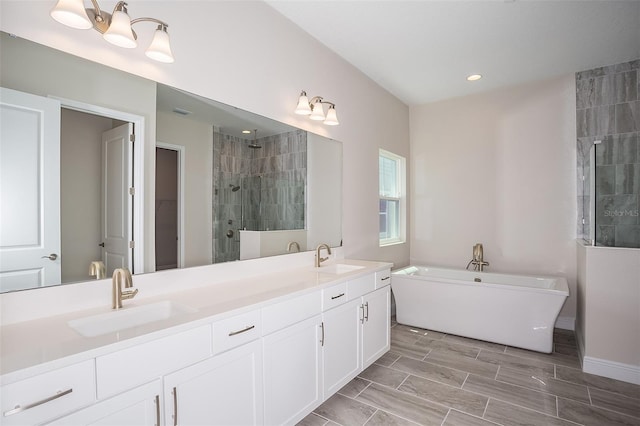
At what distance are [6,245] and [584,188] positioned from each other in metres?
4.70

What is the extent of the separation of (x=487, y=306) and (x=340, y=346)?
6.07 ft

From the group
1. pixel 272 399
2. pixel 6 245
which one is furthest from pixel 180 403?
pixel 6 245

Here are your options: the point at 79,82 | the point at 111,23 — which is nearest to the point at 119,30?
the point at 111,23

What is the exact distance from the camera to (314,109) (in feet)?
8.87

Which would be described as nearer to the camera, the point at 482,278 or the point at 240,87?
the point at 240,87

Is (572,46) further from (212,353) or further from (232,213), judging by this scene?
(212,353)

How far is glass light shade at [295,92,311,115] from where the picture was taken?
8.39 ft

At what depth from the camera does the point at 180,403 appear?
4.18 ft

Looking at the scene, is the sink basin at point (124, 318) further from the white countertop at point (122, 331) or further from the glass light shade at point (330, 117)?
the glass light shade at point (330, 117)

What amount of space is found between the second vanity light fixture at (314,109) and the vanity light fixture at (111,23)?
113 cm

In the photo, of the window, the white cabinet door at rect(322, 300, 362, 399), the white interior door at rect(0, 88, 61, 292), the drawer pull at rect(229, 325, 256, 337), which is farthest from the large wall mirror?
the window

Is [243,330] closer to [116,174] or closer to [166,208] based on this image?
[166,208]

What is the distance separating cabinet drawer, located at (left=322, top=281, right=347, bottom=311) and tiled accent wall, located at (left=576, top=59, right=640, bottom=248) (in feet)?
7.58

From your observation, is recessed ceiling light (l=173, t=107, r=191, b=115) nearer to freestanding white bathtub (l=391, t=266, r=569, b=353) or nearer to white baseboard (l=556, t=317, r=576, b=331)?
freestanding white bathtub (l=391, t=266, r=569, b=353)
